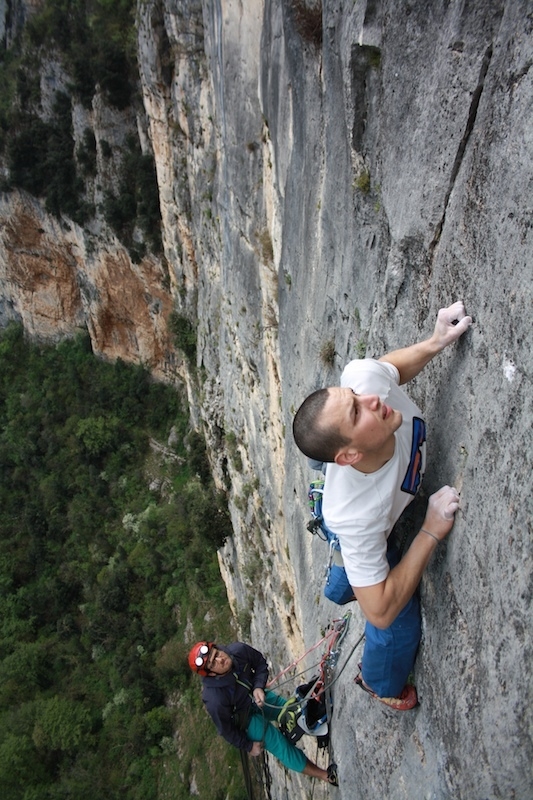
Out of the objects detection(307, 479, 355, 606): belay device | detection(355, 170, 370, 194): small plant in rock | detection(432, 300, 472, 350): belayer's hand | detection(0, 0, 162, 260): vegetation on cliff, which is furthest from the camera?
detection(0, 0, 162, 260): vegetation on cliff

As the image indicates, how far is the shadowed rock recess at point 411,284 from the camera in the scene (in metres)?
2.16

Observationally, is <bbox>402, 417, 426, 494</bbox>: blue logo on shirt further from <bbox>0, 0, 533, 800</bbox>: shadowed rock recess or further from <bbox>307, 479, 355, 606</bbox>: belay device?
<bbox>307, 479, 355, 606</bbox>: belay device

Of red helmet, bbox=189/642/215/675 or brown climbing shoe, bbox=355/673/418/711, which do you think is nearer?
brown climbing shoe, bbox=355/673/418/711

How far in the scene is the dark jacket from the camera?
16.3ft

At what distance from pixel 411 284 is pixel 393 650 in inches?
81.0

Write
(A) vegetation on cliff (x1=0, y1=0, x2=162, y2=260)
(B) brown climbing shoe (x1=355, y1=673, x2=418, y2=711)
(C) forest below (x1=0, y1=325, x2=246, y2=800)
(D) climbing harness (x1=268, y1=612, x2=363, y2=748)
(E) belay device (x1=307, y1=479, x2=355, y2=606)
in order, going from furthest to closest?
1. (A) vegetation on cliff (x1=0, y1=0, x2=162, y2=260)
2. (C) forest below (x1=0, y1=325, x2=246, y2=800)
3. (D) climbing harness (x1=268, y1=612, x2=363, y2=748)
4. (E) belay device (x1=307, y1=479, x2=355, y2=606)
5. (B) brown climbing shoe (x1=355, y1=673, x2=418, y2=711)

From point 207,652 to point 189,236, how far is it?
37.4 ft

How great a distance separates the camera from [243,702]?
521 centimetres

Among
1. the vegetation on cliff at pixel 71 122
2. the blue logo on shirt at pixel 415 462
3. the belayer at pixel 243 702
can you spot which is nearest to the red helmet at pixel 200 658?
the belayer at pixel 243 702

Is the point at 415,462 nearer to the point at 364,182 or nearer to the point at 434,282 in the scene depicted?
the point at 434,282

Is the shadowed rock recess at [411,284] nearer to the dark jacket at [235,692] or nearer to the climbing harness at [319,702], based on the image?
the climbing harness at [319,702]

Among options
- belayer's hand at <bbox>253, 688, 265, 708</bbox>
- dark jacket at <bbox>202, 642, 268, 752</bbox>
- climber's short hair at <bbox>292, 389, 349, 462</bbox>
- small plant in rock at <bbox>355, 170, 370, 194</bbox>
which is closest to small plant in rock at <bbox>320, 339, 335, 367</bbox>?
small plant in rock at <bbox>355, 170, 370, 194</bbox>

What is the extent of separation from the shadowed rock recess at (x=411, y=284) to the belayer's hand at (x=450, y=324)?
60 millimetres

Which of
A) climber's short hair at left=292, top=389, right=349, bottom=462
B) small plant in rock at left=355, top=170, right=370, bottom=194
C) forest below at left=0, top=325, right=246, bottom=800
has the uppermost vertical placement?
small plant in rock at left=355, top=170, right=370, bottom=194
